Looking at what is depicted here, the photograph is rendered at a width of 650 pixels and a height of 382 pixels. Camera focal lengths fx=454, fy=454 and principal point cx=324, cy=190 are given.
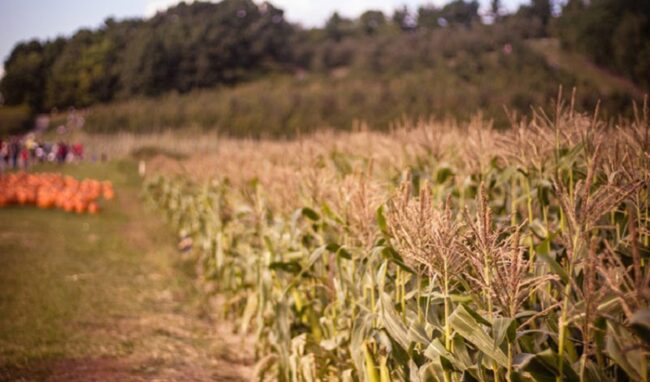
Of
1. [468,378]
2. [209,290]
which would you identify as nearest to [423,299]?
[468,378]

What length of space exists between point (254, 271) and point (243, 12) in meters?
95.9

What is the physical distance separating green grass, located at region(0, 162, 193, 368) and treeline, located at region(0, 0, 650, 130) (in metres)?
19.9

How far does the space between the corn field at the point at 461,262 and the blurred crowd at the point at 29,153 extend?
998 inches

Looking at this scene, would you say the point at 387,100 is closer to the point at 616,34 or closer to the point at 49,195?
the point at 616,34

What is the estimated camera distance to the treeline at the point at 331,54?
1329 inches

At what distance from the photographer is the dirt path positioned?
4348 millimetres

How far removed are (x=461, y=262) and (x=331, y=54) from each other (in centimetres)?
8331

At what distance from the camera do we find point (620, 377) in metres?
2.23

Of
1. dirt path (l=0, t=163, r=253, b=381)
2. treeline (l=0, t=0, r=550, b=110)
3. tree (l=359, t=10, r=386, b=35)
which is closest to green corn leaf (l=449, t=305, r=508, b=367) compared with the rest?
dirt path (l=0, t=163, r=253, b=381)

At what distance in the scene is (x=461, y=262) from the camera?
227 cm

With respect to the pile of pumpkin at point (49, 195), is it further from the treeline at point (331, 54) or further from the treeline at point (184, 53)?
the treeline at point (184, 53)

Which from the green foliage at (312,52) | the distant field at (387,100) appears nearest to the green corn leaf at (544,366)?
the distant field at (387,100)

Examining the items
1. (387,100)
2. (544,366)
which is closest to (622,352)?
(544,366)

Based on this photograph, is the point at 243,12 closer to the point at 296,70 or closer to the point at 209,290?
the point at 296,70
